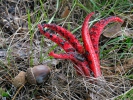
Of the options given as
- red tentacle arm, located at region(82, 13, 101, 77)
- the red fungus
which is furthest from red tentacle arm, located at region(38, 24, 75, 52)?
red tentacle arm, located at region(82, 13, 101, 77)

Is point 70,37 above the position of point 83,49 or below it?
above

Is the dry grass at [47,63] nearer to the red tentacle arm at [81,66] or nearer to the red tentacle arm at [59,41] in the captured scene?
the red tentacle arm at [81,66]

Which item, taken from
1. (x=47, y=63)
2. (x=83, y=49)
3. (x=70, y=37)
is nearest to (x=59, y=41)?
(x=70, y=37)

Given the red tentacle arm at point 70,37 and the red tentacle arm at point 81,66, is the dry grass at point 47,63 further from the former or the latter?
the red tentacle arm at point 70,37

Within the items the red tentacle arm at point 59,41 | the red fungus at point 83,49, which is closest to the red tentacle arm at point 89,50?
the red fungus at point 83,49

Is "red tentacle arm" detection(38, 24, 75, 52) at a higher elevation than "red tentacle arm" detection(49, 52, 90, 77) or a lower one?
higher

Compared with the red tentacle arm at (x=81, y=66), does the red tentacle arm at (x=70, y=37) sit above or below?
above

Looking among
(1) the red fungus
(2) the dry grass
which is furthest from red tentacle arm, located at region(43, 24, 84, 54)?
(2) the dry grass

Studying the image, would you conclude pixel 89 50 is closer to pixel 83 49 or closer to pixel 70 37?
pixel 83 49

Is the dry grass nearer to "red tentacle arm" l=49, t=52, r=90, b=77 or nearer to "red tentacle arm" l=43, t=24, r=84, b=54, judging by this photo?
"red tentacle arm" l=49, t=52, r=90, b=77
